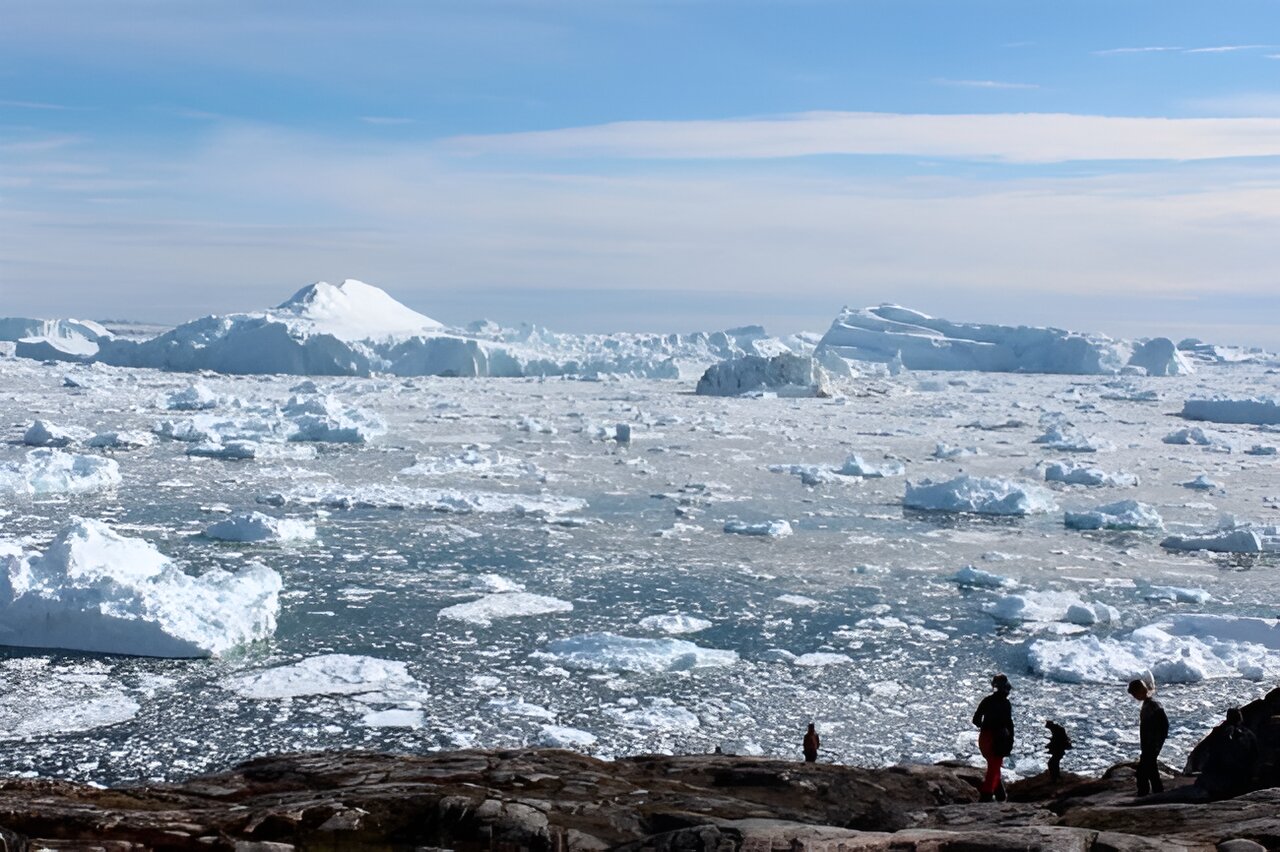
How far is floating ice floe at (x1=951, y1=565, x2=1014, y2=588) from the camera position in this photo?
13.4 meters

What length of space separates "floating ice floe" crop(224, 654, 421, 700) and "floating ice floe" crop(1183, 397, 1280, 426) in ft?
105

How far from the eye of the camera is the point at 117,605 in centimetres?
1035

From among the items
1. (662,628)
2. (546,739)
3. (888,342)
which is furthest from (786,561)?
(888,342)

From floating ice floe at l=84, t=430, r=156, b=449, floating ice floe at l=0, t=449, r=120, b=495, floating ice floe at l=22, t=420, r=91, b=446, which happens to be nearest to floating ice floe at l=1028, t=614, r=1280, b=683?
floating ice floe at l=0, t=449, r=120, b=495

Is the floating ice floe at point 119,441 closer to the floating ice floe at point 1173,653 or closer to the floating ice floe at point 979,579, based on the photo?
the floating ice floe at point 979,579

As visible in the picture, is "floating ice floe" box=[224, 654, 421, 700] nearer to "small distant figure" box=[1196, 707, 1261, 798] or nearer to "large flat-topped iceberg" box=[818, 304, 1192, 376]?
"small distant figure" box=[1196, 707, 1261, 798]

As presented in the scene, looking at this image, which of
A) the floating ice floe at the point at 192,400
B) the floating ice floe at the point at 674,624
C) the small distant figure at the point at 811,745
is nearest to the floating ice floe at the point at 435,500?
the floating ice floe at the point at 674,624

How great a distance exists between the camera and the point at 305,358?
1871 inches

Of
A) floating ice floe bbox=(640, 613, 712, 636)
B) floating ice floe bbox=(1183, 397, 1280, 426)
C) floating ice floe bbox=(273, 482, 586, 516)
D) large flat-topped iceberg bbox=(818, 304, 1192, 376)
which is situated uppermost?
large flat-topped iceberg bbox=(818, 304, 1192, 376)

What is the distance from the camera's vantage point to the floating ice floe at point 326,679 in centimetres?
927

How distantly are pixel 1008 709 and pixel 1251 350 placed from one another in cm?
8653

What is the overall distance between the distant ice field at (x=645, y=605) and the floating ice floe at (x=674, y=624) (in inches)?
1.3

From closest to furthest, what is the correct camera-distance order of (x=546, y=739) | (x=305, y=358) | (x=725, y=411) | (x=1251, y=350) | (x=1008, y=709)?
(x=1008, y=709) < (x=546, y=739) < (x=725, y=411) < (x=305, y=358) < (x=1251, y=350)

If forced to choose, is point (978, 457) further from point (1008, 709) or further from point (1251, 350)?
point (1251, 350)
